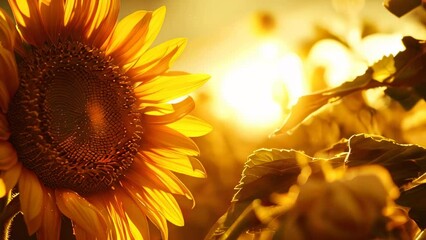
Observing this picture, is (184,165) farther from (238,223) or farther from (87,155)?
(238,223)

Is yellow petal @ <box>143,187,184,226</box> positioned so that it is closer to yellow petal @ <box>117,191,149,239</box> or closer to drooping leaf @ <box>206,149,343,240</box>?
yellow petal @ <box>117,191,149,239</box>

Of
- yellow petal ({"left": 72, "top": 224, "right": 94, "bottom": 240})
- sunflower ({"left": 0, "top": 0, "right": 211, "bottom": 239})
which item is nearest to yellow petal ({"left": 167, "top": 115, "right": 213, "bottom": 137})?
sunflower ({"left": 0, "top": 0, "right": 211, "bottom": 239})

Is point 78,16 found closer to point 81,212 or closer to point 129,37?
point 129,37

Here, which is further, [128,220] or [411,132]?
[411,132]

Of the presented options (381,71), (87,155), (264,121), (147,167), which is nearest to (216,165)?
(264,121)

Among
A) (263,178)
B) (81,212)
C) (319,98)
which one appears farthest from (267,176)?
(81,212)

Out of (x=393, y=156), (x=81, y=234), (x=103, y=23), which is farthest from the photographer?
(x=103, y=23)
